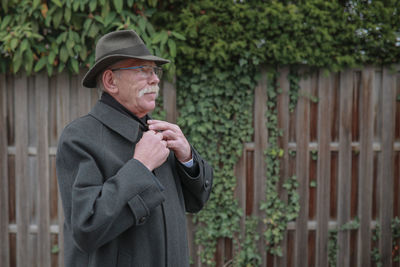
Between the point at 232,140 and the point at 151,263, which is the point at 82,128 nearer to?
the point at 151,263

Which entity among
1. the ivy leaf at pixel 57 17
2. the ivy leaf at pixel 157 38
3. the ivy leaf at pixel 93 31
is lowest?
the ivy leaf at pixel 157 38

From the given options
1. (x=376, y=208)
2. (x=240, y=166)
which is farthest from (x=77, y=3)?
(x=376, y=208)

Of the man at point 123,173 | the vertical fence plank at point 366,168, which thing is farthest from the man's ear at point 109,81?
the vertical fence plank at point 366,168

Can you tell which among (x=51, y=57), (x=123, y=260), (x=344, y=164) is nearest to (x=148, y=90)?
(x=123, y=260)

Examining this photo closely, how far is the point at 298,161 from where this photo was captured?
402 cm

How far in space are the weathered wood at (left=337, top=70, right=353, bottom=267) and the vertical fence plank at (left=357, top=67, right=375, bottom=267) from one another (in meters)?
0.12

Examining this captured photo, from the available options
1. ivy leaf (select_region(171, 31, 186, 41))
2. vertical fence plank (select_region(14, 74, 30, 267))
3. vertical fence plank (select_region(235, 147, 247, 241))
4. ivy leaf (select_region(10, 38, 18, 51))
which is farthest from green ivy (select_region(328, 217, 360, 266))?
ivy leaf (select_region(10, 38, 18, 51))

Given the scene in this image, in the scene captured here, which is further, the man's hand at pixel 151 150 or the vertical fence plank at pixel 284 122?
the vertical fence plank at pixel 284 122

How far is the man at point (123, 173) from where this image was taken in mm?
1592

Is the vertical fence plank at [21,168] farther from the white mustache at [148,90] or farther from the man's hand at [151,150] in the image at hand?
the man's hand at [151,150]

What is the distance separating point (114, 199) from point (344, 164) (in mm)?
3035

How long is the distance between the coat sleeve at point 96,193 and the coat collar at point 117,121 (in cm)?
13

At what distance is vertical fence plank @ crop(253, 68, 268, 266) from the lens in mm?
3971

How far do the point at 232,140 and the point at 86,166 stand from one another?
2.42m
